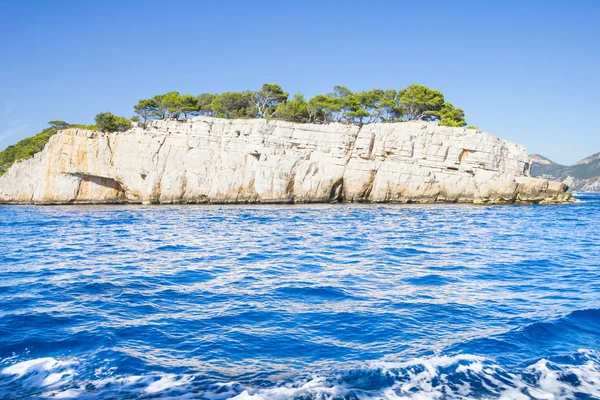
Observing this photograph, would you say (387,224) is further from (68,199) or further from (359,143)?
(68,199)

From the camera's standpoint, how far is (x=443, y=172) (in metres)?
48.4

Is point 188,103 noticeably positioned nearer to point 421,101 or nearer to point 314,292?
point 421,101

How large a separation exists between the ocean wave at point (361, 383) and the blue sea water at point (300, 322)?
3 cm

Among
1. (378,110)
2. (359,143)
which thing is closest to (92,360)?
(359,143)

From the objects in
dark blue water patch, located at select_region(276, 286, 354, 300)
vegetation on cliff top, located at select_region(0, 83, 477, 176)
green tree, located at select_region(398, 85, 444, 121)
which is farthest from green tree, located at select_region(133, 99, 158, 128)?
dark blue water patch, located at select_region(276, 286, 354, 300)

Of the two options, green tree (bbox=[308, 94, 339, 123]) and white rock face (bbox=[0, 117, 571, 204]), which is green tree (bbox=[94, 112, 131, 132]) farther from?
green tree (bbox=[308, 94, 339, 123])

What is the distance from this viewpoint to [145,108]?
2537 inches

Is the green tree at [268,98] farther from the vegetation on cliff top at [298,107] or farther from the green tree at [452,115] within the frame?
the green tree at [452,115]

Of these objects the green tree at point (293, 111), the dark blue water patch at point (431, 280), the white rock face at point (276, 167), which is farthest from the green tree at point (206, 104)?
the dark blue water patch at point (431, 280)

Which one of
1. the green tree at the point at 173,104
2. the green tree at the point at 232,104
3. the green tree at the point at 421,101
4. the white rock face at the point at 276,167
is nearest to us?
the white rock face at the point at 276,167

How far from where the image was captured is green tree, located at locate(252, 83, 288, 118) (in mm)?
68062

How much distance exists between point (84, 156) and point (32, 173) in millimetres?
9505

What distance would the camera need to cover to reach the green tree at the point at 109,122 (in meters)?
62.0

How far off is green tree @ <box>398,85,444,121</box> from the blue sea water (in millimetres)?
49255
